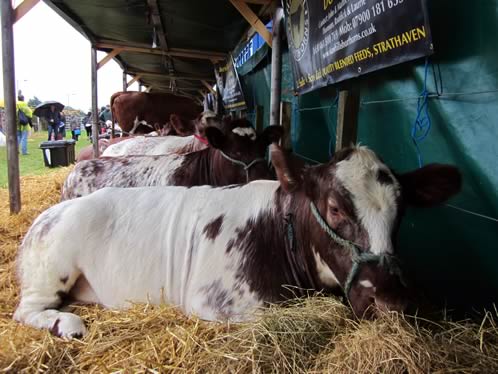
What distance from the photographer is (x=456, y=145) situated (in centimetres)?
234

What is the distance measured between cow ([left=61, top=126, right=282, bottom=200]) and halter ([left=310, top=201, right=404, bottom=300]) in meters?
2.04

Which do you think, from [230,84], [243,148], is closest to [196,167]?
[243,148]

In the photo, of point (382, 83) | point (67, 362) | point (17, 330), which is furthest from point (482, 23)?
point (17, 330)

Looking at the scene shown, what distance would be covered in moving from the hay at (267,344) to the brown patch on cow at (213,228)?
1.54ft

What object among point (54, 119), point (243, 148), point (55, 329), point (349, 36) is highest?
point (54, 119)

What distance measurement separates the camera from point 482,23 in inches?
79.9

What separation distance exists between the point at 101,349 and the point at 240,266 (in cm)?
81

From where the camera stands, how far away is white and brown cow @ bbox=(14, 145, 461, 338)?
171cm

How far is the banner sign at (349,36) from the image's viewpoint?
2.21 meters

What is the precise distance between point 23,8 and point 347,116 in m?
4.65

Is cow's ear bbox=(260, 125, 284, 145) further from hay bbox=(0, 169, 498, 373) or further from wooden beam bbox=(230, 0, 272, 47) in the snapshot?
hay bbox=(0, 169, 498, 373)

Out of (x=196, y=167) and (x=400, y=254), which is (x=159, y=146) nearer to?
(x=196, y=167)

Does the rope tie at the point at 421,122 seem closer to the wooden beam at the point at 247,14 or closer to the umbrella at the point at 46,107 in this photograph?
the wooden beam at the point at 247,14

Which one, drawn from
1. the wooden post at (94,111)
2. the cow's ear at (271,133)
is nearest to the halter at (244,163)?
the cow's ear at (271,133)
